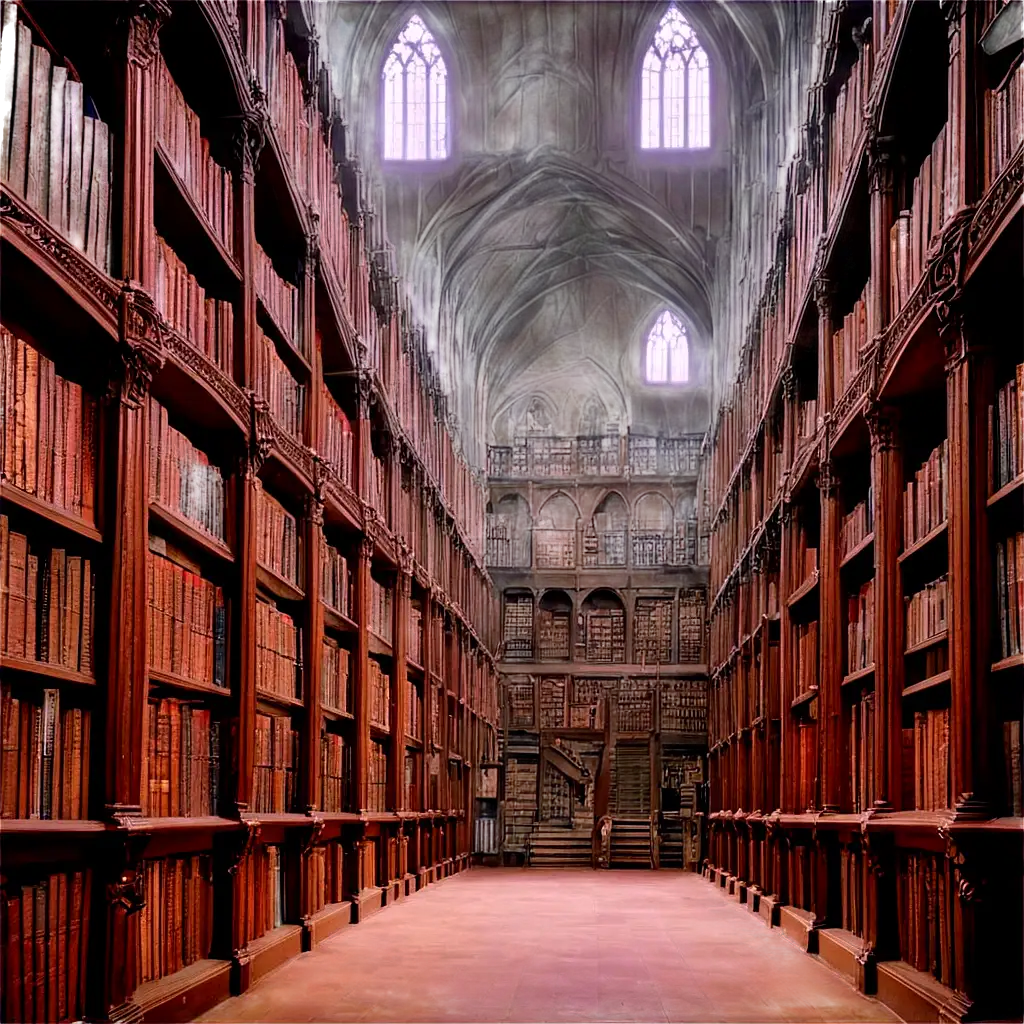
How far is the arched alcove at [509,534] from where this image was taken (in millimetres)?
26469

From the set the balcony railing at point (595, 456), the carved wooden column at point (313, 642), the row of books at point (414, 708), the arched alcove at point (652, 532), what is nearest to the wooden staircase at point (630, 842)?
the arched alcove at point (652, 532)

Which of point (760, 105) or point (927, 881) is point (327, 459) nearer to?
point (927, 881)

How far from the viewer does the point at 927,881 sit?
6438mm

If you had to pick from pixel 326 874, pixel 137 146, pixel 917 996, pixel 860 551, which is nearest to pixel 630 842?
pixel 326 874

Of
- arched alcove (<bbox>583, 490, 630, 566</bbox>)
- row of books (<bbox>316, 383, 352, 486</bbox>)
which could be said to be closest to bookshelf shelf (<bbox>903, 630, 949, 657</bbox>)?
row of books (<bbox>316, 383, 352, 486</bbox>)

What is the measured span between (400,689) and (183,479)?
7.40m

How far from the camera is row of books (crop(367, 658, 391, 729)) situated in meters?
12.9

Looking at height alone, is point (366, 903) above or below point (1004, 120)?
below

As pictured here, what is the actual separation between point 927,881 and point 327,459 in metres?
5.41

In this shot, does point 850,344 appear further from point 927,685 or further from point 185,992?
point 185,992

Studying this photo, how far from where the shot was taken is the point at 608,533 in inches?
1050

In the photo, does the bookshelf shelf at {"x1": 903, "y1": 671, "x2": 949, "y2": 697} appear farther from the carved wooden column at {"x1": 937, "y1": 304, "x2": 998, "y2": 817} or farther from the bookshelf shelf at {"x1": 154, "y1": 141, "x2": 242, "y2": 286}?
the bookshelf shelf at {"x1": 154, "y1": 141, "x2": 242, "y2": 286}

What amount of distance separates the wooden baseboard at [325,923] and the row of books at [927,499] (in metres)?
4.63

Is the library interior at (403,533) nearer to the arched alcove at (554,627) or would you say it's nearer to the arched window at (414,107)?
the arched window at (414,107)
